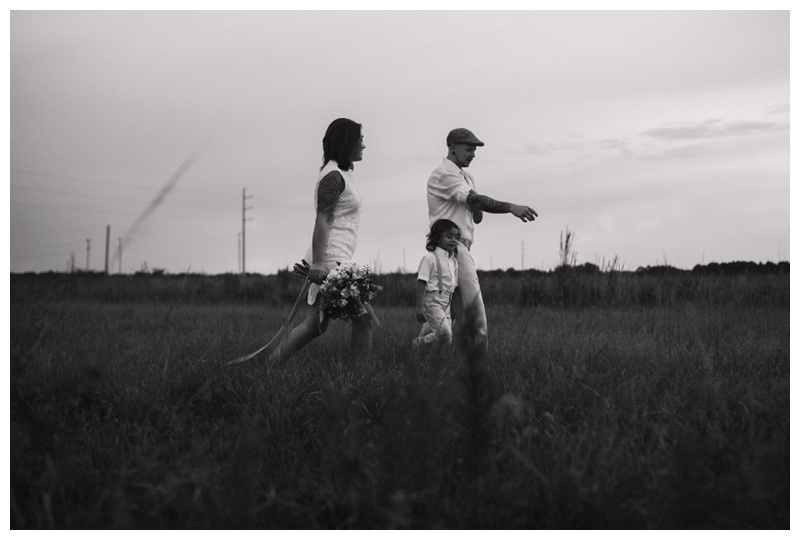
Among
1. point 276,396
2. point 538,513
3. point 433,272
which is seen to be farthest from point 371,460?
point 433,272

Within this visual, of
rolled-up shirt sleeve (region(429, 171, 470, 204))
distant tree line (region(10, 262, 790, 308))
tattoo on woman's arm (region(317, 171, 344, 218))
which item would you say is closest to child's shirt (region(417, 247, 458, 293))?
rolled-up shirt sleeve (region(429, 171, 470, 204))

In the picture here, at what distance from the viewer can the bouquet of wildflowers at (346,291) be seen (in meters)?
3.76

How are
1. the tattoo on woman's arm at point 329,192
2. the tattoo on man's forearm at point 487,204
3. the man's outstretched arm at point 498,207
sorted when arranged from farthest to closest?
the tattoo on man's forearm at point 487,204 < the man's outstretched arm at point 498,207 < the tattoo on woman's arm at point 329,192

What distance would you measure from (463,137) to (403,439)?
10.7 feet

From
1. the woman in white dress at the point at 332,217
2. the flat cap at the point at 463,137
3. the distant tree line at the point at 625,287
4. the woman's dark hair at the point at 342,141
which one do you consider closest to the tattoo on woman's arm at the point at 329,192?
the woman in white dress at the point at 332,217

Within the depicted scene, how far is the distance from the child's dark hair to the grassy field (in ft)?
3.08

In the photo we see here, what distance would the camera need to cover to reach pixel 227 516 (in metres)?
1.87

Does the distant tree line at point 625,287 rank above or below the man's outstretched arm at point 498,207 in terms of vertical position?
below

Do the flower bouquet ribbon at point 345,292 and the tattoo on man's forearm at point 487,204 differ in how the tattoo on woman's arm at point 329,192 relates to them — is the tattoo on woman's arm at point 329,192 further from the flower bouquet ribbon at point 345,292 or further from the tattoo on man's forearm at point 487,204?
the tattoo on man's forearm at point 487,204

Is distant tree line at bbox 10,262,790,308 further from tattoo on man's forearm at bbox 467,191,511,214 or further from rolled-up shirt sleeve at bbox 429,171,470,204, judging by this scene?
tattoo on man's forearm at bbox 467,191,511,214

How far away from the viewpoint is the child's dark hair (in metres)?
4.77

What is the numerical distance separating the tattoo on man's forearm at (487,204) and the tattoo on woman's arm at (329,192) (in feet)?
3.57

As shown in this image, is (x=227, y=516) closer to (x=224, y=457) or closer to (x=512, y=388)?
(x=224, y=457)

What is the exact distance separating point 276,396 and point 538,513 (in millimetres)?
1529
